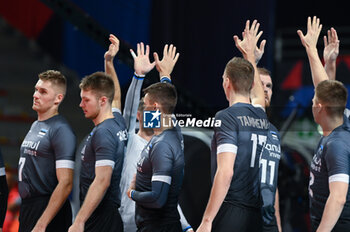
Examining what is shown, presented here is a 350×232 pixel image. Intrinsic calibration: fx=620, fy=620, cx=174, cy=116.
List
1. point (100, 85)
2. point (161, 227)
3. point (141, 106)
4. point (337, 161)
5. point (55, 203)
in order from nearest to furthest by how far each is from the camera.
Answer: point (337, 161)
point (161, 227)
point (55, 203)
point (100, 85)
point (141, 106)

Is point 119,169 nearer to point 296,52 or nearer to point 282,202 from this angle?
point 282,202

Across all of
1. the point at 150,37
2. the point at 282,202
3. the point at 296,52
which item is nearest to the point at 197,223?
the point at 282,202

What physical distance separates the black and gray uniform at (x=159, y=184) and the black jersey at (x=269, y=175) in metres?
0.53

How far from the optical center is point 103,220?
415 cm

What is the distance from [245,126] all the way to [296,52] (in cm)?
625

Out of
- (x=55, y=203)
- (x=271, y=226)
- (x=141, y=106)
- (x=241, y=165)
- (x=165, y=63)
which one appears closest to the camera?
(x=241, y=165)

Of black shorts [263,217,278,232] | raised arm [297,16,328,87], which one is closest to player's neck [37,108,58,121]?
black shorts [263,217,278,232]

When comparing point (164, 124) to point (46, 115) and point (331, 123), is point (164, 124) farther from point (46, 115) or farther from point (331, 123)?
point (331, 123)

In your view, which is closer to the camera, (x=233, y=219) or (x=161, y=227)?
(x=233, y=219)

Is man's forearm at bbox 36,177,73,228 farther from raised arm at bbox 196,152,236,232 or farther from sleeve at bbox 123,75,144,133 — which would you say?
raised arm at bbox 196,152,236,232

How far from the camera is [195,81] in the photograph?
756 centimetres

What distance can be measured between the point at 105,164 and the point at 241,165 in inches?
36.1

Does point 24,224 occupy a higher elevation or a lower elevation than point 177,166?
lower

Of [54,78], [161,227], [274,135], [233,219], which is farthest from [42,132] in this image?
[274,135]
